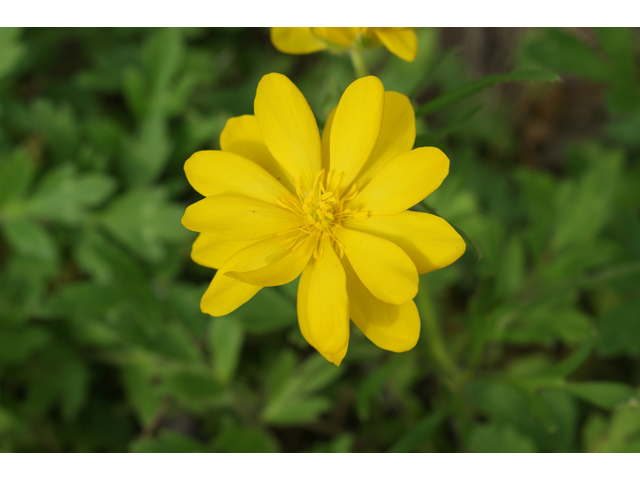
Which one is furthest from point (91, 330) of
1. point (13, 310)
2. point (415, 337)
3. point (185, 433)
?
point (415, 337)

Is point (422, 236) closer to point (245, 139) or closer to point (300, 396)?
point (245, 139)

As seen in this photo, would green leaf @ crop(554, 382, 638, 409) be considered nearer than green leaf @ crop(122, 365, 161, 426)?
Yes

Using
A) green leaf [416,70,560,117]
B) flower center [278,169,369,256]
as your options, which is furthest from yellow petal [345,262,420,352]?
green leaf [416,70,560,117]

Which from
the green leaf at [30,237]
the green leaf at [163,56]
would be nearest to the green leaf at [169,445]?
the green leaf at [30,237]

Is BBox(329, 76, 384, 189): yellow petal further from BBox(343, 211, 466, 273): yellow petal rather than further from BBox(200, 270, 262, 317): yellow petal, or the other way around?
BBox(200, 270, 262, 317): yellow petal

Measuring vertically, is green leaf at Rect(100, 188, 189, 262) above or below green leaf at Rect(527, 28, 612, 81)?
below

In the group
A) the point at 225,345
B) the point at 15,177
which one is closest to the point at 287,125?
the point at 225,345

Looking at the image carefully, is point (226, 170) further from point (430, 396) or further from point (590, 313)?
point (590, 313)
